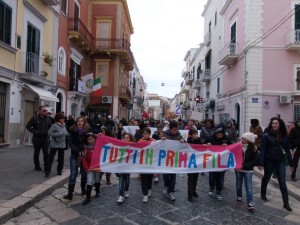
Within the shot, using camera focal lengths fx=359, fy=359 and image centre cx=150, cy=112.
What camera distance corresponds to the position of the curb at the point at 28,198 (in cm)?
547

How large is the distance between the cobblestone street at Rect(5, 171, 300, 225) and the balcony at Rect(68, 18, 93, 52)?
16243 millimetres

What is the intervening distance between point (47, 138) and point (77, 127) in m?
2.78

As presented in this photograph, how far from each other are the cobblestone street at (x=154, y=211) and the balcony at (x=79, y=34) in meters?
16.2

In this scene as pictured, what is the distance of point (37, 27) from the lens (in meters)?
16.8

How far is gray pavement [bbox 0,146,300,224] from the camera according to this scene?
5629 millimetres

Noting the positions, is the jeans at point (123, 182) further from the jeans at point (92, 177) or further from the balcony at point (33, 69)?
the balcony at point (33, 69)

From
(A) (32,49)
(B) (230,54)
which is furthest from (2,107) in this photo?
(B) (230,54)

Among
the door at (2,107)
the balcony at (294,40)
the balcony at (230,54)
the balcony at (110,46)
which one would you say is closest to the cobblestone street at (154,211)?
the door at (2,107)

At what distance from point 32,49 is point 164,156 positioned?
11.6 metres

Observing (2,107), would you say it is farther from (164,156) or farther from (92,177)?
(164,156)

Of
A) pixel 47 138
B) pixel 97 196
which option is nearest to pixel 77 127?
pixel 97 196

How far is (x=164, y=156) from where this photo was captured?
7.09 metres

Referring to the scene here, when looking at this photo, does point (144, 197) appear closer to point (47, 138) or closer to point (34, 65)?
point (47, 138)

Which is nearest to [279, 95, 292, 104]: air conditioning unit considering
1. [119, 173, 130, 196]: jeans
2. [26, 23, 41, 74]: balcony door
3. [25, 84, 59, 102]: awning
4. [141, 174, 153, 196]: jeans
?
[25, 84, 59, 102]: awning
